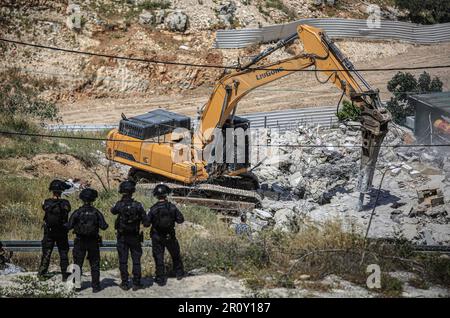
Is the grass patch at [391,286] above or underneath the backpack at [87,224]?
underneath

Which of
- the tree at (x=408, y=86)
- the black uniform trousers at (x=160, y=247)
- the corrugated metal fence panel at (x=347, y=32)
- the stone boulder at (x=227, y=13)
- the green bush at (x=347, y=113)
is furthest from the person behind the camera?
the stone boulder at (x=227, y=13)

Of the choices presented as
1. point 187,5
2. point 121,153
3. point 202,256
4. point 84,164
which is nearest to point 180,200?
point 121,153

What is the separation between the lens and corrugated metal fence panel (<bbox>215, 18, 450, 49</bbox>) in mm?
35594

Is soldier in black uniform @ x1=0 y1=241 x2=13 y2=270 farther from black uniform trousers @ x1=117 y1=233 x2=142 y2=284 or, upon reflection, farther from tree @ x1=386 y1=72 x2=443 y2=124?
tree @ x1=386 y1=72 x2=443 y2=124

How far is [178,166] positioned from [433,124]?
985 cm

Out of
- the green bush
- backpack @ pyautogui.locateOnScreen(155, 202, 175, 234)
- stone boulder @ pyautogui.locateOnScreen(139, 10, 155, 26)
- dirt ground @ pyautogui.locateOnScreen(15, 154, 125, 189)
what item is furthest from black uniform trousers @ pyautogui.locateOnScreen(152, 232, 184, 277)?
stone boulder @ pyautogui.locateOnScreen(139, 10, 155, 26)

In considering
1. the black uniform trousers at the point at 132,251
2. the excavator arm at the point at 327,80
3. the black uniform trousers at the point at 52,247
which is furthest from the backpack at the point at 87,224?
the excavator arm at the point at 327,80

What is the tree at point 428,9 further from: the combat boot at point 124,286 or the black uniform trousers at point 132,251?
the combat boot at point 124,286

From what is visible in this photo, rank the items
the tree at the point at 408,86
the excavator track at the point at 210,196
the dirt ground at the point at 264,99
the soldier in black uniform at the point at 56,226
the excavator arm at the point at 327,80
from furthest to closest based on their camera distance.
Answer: the dirt ground at the point at 264,99 < the tree at the point at 408,86 < the excavator track at the point at 210,196 < the excavator arm at the point at 327,80 < the soldier in black uniform at the point at 56,226

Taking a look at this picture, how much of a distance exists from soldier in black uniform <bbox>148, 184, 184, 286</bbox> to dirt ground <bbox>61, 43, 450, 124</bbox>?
60.8 feet

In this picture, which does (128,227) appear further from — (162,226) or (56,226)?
(56,226)

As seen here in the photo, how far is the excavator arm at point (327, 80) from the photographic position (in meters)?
19.5

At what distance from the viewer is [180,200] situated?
67.9 ft
